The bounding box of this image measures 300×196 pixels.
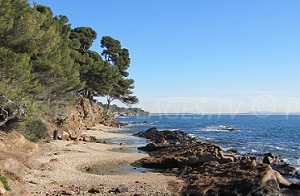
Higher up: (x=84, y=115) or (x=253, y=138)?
(x=84, y=115)

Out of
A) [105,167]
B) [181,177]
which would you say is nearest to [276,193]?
[181,177]

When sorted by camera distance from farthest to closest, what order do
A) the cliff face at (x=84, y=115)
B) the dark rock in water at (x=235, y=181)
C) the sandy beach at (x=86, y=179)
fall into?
the cliff face at (x=84, y=115) < the dark rock in water at (x=235, y=181) < the sandy beach at (x=86, y=179)

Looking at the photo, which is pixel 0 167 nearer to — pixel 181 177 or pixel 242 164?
pixel 181 177

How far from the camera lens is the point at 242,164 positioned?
18516 millimetres

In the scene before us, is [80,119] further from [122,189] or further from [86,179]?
[122,189]

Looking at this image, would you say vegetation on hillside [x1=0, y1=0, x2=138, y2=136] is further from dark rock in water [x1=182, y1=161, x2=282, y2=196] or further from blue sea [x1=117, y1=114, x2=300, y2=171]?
blue sea [x1=117, y1=114, x2=300, y2=171]

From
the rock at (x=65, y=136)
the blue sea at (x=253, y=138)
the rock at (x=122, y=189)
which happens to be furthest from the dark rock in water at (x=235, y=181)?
the rock at (x=65, y=136)

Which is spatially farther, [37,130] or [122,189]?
[37,130]

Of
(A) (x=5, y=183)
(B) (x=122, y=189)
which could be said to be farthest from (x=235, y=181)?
(A) (x=5, y=183)

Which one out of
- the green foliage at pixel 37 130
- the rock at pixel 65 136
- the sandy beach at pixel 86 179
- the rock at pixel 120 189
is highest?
the green foliage at pixel 37 130

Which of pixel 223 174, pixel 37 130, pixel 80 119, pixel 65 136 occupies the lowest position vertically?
pixel 65 136

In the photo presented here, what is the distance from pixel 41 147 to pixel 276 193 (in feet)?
60.6

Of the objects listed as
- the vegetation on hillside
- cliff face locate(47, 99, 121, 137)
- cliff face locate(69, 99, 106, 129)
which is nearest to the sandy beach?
the vegetation on hillside

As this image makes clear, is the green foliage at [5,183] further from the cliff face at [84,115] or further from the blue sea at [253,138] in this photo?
the cliff face at [84,115]
